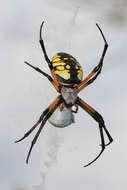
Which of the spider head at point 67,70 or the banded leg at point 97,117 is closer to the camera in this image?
the spider head at point 67,70

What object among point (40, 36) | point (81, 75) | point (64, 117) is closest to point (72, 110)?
point (64, 117)

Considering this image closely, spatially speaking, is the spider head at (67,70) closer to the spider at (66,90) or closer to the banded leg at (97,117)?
the spider at (66,90)

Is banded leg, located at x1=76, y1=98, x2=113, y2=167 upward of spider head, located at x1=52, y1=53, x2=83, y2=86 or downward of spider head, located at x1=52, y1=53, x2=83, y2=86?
downward

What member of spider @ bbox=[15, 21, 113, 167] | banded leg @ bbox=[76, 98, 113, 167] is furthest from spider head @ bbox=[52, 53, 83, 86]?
banded leg @ bbox=[76, 98, 113, 167]

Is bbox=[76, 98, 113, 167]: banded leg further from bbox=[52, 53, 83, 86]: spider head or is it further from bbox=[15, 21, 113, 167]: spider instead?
bbox=[52, 53, 83, 86]: spider head

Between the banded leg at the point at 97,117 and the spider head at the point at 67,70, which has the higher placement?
the spider head at the point at 67,70

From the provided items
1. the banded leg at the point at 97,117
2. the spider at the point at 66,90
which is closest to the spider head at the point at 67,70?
the spider at the point at 66,90

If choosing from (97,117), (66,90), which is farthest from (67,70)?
(97,117)
